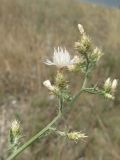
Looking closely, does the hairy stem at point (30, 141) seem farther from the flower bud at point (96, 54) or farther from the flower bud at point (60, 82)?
the flower bud at point (96, 54)

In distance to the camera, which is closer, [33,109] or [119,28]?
[33,109]

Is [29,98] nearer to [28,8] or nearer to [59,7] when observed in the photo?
[28,8]

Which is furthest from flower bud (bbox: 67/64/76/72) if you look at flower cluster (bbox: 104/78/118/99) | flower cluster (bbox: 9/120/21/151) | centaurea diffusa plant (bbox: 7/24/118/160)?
flower cluster (bbox: 9/120/21/151)

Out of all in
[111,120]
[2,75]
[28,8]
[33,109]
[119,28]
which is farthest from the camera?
[28,8]

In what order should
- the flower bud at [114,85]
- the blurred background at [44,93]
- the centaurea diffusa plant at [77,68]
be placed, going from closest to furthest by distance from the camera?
the centaurea diffusa plant at [77,68] → the flower bud at [114,85] → the blurred background at [44,93]

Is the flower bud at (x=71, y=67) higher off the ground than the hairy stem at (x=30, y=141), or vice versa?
the flower bud at (x=71, y=67)

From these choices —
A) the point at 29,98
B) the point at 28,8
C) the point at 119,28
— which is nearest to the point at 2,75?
the point at 29,98

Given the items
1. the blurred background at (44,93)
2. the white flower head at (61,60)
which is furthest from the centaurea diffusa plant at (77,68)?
the blurred background at (44,93)

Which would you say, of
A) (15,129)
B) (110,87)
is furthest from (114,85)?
(15,129)

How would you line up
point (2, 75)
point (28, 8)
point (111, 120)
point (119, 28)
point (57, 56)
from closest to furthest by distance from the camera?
1. point (57, 56)
2. point (111, 120)
3. point (2, 75)
4. point (119, 28)
5. point (28, 8)
